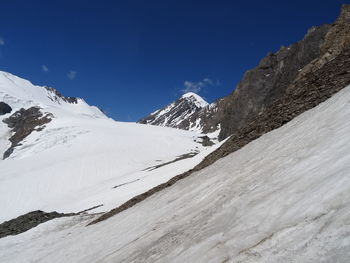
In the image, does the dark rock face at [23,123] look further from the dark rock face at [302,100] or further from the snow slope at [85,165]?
the dark rock face at [302,100]

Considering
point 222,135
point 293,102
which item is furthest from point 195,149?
point 293,102

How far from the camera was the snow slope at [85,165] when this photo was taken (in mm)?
30263

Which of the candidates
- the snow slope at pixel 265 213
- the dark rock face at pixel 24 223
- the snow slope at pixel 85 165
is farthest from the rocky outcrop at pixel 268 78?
the snow slope at pixel 265 213

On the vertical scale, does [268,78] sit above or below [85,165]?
above

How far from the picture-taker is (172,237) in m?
7.37

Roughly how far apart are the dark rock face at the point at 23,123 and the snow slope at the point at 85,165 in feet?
16.9

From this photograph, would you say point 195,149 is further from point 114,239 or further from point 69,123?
point 114,239

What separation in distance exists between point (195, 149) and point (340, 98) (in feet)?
188

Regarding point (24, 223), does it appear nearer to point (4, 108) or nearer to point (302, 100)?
point (302, 100)

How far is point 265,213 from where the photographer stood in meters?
5.46

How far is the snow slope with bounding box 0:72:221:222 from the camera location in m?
30.3

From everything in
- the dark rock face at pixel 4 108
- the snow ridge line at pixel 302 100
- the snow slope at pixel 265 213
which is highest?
the dark rock face at pixel 4 108

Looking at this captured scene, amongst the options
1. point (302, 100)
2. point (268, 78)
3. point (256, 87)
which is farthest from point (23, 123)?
point (302, 100)

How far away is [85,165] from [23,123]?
256 ft
